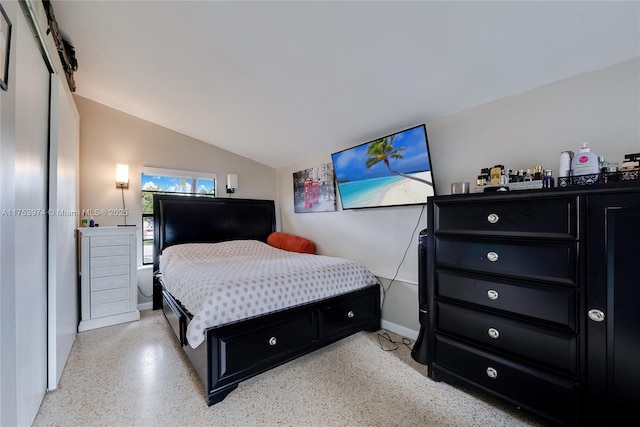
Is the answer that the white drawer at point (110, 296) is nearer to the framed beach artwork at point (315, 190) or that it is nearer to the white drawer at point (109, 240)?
the white drawer at point (109, 240)

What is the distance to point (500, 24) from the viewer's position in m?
1.39

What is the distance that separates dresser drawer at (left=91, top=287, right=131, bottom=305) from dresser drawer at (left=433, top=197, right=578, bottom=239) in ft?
11.3

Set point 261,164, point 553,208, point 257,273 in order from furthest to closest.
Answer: point 261,164
point 257,273
point 553,208

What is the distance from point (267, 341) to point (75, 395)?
52.7 inches

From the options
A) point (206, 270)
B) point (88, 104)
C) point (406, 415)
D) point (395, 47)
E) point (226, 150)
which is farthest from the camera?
point (226, 150)

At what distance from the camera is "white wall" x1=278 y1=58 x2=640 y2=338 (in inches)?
58.7

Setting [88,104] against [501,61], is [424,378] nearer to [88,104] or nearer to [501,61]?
[501,61]

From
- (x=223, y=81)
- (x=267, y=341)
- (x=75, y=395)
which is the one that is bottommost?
(x=75, y=395)

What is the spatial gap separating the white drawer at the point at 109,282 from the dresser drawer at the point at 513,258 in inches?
133

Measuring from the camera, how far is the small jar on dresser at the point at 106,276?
9.15 feet

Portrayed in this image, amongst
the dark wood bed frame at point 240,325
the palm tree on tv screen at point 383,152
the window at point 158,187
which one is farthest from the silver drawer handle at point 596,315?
the window at point 158,187

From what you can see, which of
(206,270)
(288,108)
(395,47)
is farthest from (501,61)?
(206,270)

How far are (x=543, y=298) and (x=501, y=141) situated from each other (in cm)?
118

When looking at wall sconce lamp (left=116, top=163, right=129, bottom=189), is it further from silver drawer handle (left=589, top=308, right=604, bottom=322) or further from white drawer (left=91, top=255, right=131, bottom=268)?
silver drawer handle (left=589, top=308, right=604, bottom=322)
